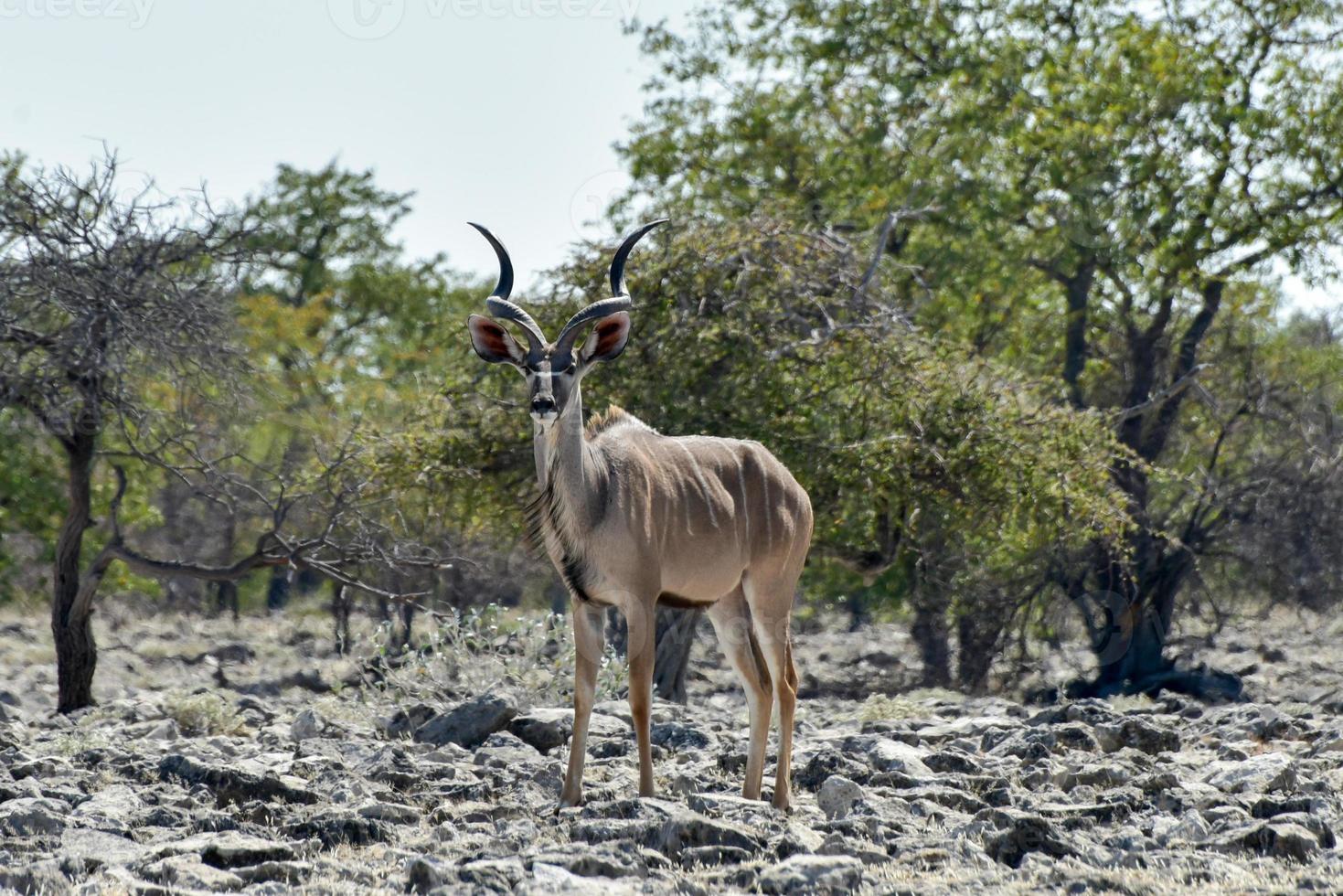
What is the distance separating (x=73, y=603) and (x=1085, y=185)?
13540 millimetres

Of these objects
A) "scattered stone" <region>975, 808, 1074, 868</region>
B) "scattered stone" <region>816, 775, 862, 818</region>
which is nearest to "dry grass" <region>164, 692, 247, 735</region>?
"scattered stone" <region>816, 775, 862, 818</region>

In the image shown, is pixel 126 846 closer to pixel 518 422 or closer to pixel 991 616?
pixel 518 422

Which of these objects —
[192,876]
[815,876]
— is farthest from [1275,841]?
[192,876]

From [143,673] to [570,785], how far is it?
1645 cm

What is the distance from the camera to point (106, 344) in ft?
44.7

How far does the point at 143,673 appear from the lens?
77.1 feet

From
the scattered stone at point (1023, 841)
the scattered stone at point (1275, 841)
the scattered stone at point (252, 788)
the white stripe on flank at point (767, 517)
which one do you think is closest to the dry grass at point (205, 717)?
the scattered stone at point (252, 788)

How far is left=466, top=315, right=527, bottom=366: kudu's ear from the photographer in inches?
340

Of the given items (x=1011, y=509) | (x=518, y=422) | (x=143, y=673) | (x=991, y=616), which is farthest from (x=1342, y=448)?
(x=143, y=673)

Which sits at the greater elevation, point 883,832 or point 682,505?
point 682,505

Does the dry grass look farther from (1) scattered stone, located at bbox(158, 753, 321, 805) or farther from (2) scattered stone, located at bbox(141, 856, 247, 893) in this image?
(2) scattered stone, located at bbox(141, 856, 247, 893)

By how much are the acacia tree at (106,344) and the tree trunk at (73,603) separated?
12 millimetres

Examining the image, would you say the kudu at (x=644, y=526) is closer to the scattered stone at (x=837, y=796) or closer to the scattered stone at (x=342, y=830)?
the scattered stone at (x=837, y=796)

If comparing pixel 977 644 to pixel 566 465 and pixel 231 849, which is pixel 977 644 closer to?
pixel 566 465
